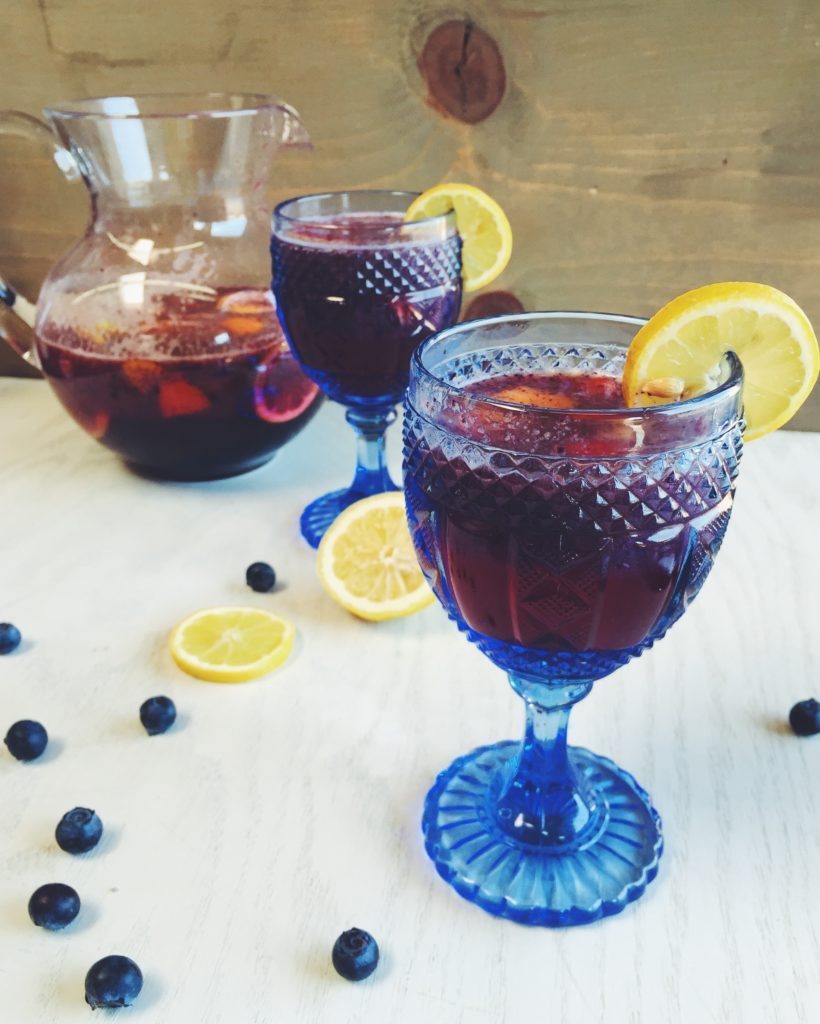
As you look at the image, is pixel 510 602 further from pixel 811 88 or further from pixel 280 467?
pixel 811 88

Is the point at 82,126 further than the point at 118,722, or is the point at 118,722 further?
the point at 82,126

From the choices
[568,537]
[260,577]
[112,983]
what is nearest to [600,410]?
[568,537]

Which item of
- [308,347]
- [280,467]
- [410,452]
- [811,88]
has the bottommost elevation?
[280,467]

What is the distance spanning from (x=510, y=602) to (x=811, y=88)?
3.01 feet

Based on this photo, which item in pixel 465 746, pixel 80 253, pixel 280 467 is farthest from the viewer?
pixel 280 467

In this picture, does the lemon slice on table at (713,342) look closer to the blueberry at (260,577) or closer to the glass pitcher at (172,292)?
the blueberry at (260,577)

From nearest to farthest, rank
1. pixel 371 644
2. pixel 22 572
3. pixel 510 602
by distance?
pixel 510 602
pixel 371 644
pixel 22 572

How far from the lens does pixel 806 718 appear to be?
31.8 inches

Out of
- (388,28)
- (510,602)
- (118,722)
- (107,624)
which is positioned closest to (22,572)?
(107,624)

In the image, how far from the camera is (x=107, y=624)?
38.0 inches

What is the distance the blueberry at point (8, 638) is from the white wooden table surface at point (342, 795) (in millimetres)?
13

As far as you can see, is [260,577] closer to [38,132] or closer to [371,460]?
[371,460]

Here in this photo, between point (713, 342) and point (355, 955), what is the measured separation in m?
0.44

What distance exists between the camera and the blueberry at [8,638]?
915 mm
